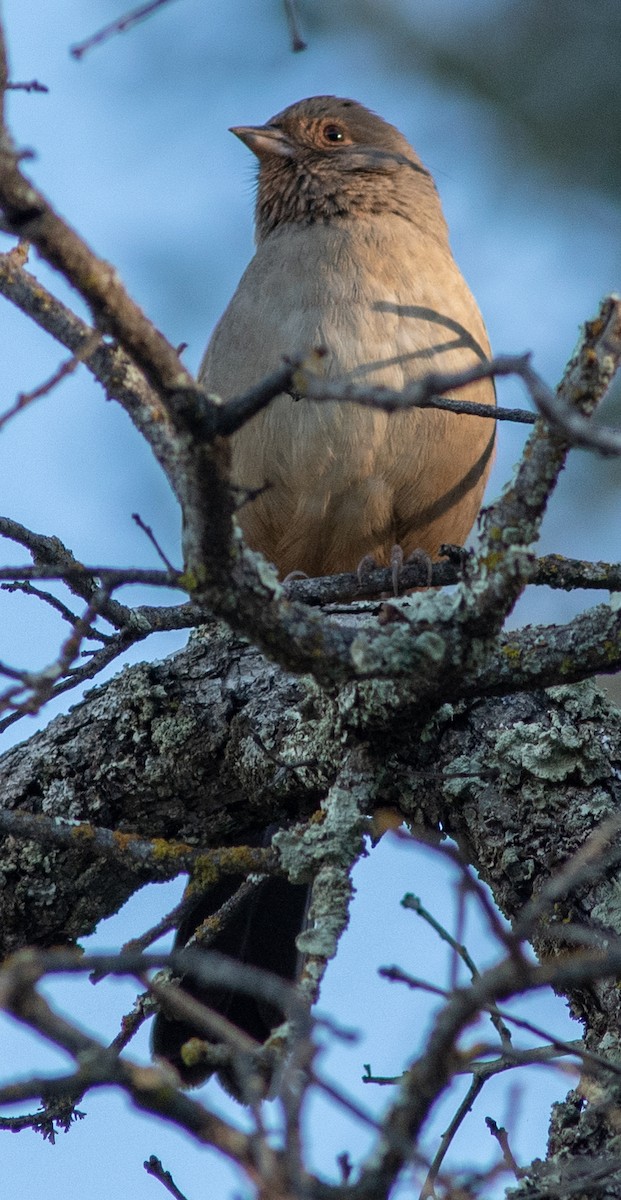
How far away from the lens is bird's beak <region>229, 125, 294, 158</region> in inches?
189

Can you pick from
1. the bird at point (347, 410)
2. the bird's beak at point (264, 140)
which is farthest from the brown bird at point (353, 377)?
the bird's beak at point (264, 140)

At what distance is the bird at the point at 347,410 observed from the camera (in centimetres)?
385

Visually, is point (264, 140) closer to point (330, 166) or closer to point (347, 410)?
point (330, 166)

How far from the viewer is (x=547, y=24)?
15.7 feet

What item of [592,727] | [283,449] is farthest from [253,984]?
[283,449]

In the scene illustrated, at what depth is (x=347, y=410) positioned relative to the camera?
151 inches

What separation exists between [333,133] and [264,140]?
25 cm

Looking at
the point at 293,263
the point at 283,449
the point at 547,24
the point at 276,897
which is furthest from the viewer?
the point at 547,24

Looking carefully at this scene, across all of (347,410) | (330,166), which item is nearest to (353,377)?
(347,410)

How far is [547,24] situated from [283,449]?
206 cm

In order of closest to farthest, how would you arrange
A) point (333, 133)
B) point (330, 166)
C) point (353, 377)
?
point (353, 377)
point (330, 166)
point (333, 133)

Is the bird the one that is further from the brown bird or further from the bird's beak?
→ the bird's beak

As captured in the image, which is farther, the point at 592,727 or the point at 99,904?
the point at 99,904

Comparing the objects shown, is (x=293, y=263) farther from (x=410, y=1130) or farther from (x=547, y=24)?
(x=410, y=1130)
